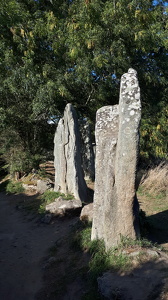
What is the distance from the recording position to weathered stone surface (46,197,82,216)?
769cm

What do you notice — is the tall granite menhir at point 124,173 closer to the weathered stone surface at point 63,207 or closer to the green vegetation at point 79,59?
the weathered stone surface at point 63,207

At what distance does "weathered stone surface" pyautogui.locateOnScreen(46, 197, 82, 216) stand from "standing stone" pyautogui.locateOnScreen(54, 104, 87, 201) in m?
0.83

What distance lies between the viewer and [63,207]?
7.73 m

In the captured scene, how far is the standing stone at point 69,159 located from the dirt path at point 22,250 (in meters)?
1.58

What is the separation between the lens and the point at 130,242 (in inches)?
171

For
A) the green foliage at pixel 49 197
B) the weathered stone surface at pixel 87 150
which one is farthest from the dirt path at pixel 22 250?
the weathered stone surface at pixel 87 150

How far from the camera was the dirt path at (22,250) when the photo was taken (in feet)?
15.0

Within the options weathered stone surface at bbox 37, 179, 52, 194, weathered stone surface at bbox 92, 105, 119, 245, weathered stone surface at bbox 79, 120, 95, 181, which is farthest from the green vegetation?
weathered stone surface at bbox 92, 105, 119, 245

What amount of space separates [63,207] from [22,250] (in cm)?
188

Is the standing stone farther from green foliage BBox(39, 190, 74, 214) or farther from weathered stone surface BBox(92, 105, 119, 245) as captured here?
weathered stone surface BBox(92, 105, 119, 245)

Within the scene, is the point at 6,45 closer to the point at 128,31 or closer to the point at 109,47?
the point at 109,47

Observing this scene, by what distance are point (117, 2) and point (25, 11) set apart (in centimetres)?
437

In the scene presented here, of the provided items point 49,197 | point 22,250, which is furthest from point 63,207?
point 22,250

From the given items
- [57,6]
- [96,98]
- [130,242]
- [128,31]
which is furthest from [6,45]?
[130,242]
